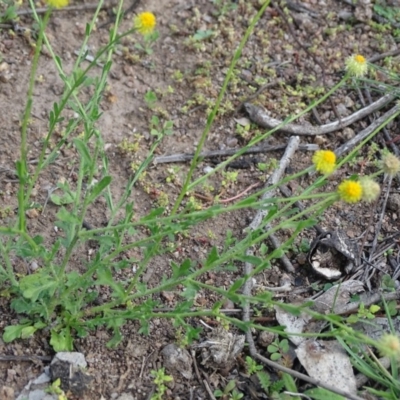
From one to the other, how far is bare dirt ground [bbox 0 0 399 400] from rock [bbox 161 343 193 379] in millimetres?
35

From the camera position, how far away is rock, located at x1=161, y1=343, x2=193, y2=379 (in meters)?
2.66

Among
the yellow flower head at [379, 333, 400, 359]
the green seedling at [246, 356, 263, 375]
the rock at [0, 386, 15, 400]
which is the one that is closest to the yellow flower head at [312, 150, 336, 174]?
the yellow flower head at [379, 333, 400, 359]

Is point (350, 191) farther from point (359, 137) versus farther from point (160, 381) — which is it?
point (359, 137)

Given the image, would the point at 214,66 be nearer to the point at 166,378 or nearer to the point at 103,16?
the point at 103,16

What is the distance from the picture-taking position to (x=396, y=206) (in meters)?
3.38

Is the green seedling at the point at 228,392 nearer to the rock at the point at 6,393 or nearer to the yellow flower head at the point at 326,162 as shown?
the rock at the point at 6,393

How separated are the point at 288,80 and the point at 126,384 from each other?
7.11 feet

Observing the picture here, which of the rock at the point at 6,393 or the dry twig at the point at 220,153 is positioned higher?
the dry twig at the point at 220,153

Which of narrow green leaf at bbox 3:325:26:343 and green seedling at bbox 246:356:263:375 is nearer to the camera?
narrow green leaf at bbox 3:325:26:343

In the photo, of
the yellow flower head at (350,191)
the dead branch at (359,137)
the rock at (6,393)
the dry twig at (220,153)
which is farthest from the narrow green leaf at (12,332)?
the dead branch at (359,137)

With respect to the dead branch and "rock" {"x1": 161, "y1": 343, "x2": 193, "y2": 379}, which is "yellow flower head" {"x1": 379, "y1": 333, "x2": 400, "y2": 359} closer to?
"rock" {"x1": 161, "y1": 343, "x2": 193, "y2": 379}

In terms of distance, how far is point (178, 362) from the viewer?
266 cm

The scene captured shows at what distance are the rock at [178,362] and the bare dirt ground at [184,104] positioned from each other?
0.04 m

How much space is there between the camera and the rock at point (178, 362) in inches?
105
